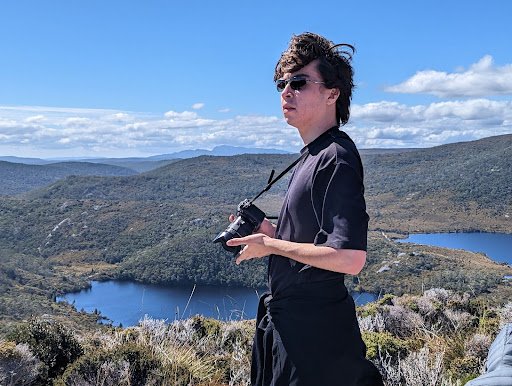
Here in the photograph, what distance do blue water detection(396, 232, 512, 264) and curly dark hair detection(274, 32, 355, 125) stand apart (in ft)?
229

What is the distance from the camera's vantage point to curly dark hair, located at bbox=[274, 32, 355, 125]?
1.61 m

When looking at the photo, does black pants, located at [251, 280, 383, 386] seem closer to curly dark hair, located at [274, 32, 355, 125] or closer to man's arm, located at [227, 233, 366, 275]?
man's arm, located at [227, 233, 366, 275]

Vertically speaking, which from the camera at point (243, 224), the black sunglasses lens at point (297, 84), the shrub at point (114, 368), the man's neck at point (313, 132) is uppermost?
the black sunglasses lens at point (297, 84)

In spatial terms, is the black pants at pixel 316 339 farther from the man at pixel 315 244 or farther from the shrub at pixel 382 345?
the shrub at pixel 382 345

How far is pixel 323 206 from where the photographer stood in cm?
143

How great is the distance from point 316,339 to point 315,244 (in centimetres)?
28

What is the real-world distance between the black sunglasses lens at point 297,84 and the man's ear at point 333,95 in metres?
0.09

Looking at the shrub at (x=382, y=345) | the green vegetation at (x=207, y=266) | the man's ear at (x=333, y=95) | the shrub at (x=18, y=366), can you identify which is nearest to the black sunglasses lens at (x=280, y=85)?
the man's ear at (x=333, y=95)

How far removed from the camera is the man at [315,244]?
4.62 ft

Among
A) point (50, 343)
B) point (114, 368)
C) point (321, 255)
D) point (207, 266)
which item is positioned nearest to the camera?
point (321, 255)

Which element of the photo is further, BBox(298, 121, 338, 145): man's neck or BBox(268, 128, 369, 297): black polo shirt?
BBox(298, 121, 338, 145): man's neck

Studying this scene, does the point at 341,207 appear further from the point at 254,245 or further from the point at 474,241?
the point at 474,241

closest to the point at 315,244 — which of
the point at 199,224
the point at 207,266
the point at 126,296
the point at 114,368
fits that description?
the point at 114,368

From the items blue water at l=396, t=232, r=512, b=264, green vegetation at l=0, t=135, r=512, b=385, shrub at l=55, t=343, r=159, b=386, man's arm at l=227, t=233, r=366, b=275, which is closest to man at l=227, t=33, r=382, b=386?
man's arm at l=227, t=233, r=366, b=275
